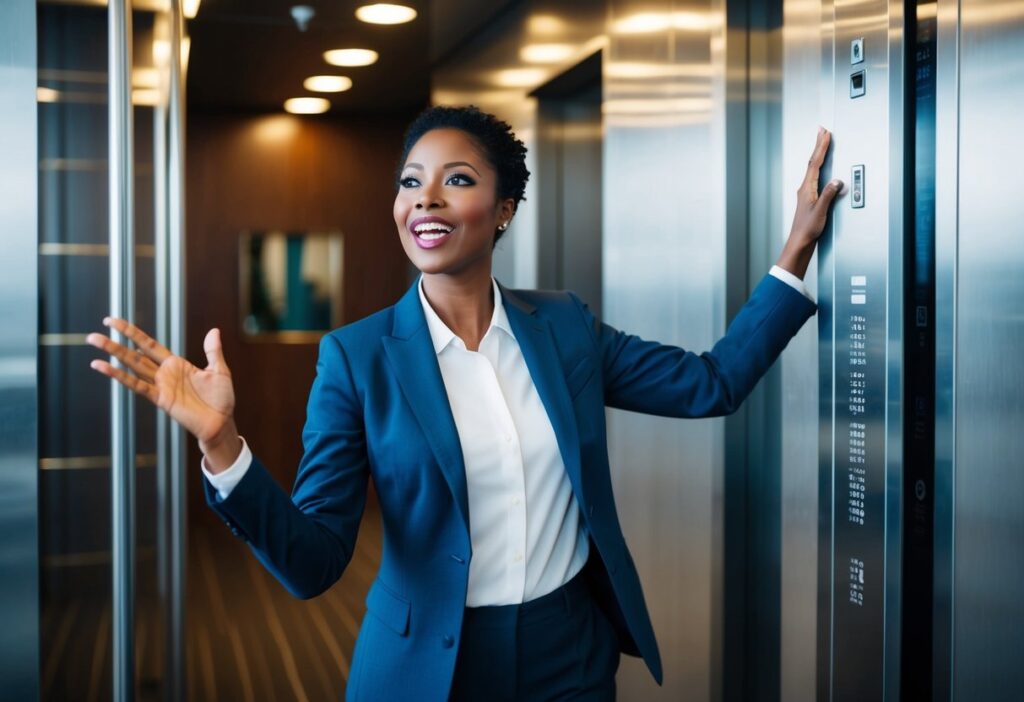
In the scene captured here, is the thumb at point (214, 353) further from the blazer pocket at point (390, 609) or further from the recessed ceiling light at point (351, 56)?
the recessed ceiling light at point (351, 56)

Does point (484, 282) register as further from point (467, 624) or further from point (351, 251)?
point (351, 251)

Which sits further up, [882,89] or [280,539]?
[882,89]

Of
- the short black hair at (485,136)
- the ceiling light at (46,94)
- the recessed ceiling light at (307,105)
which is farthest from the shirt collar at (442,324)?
the recessed ceiling light at (307,105)

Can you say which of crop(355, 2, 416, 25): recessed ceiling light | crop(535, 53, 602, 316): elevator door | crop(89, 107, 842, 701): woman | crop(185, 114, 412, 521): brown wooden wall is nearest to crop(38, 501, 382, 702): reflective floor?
crop(185, 114, 412, 521): brown wooden wall

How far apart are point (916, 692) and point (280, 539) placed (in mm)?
1156

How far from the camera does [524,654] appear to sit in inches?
64.6

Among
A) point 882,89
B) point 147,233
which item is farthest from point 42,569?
point 882,89

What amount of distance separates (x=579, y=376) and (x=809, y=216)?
1.74 feet

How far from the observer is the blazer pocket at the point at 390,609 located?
5.41 feet

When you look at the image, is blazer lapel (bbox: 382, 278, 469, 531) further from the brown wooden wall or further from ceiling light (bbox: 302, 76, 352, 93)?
the brown wooden wall

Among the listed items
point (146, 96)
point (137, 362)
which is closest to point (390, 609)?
point (137, 362)

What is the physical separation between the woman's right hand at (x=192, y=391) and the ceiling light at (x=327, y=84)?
310 cm

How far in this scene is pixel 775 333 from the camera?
74.0 inches

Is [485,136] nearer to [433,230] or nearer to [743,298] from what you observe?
[433,230]
